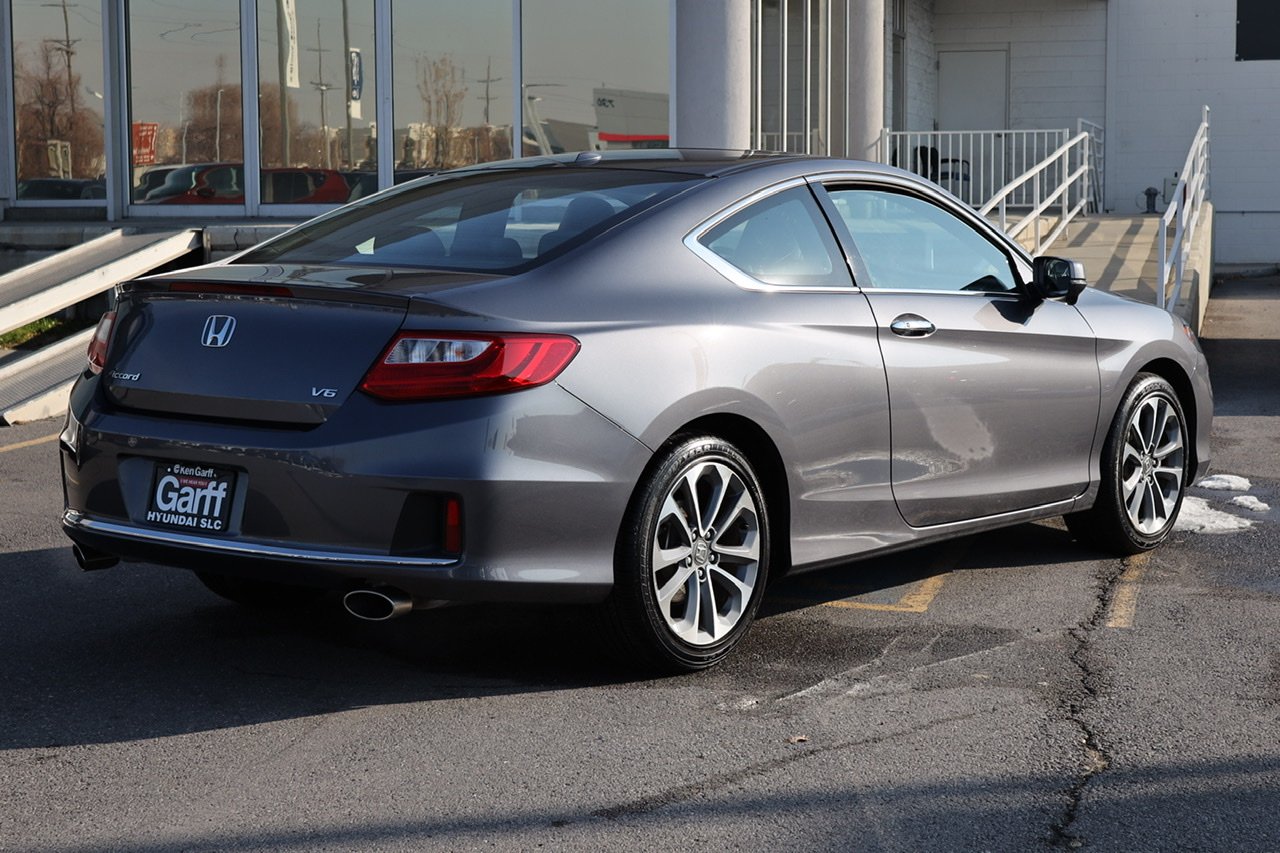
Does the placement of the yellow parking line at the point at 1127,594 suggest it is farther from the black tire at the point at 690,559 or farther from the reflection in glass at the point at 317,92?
the reflection in glass at the point at 317,92

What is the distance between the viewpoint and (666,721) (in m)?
4.24

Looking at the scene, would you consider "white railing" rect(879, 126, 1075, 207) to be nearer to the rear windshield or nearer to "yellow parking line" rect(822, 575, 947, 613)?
"yellow parking line" rect(822, 575, 947, 613)

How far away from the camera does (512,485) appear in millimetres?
4109

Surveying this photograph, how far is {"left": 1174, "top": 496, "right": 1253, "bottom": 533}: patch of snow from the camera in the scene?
688 centimetres

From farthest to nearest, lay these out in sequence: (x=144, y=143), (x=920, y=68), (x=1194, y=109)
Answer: (x=1194, y=109) → (x=920, y=68) → (x=144, y=143)

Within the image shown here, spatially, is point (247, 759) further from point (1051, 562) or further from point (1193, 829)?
Result: point (1051, 562)

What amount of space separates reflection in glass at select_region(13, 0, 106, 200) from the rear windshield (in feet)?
38.1

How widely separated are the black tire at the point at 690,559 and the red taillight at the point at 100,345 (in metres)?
1.59

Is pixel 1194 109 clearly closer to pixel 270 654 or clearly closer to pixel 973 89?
pixel 973 89

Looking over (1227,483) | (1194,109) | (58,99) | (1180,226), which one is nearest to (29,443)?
(1227,483)

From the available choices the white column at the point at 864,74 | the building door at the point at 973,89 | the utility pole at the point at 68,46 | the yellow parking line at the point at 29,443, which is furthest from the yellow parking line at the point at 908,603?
the building door at the point at 973,89

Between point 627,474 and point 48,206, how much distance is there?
1356cm

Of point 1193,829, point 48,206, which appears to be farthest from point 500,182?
point 48,206

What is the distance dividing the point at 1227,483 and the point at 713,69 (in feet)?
24.5
